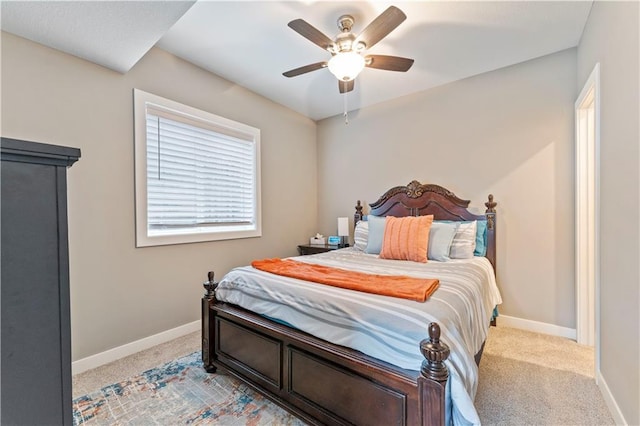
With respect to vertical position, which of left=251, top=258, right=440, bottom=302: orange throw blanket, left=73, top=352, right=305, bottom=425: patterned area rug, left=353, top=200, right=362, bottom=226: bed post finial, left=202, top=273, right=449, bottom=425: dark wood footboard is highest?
left=353, top=200, right=362, bottom=226: bed post finial

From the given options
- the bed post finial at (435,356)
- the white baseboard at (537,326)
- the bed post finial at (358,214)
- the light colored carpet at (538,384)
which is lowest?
the light colored carpet at (538,384)

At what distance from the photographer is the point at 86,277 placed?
2.36 metres

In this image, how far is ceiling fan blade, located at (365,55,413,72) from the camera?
2318 mm

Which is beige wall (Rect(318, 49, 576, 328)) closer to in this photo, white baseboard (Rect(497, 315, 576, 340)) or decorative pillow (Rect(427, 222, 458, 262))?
white baseboard (Rect(497, 315, 576, 340))

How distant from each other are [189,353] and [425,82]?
3735mm

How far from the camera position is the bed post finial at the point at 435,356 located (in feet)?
3.87

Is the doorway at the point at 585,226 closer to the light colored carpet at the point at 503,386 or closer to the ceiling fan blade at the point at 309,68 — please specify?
the light colored carpet at the point at 503,386

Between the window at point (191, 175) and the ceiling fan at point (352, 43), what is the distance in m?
1.33

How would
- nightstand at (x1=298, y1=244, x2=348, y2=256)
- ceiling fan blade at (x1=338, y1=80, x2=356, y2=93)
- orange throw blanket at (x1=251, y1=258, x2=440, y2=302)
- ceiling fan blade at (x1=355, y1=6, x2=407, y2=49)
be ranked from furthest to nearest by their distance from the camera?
1. nightstand at (x1=298, y1=244, x2=348, y2=256)
2. ceiling fan blade at (x1=338, y1=80, x2=356, y2=93)
3. ceiling fan blade at (x1=355, y1=6, x2=407, y2=49)
4. orange throw blanket at (x1=251, y1=258, x2=440, y2=302)

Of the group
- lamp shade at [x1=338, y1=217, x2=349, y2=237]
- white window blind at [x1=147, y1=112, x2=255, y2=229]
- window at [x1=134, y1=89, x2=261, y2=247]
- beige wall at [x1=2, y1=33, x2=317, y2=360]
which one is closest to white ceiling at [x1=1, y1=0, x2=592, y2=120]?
beige wall at [x1=2, y1=33, x2=317, y2=360]

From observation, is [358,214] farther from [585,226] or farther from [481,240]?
[585,226]

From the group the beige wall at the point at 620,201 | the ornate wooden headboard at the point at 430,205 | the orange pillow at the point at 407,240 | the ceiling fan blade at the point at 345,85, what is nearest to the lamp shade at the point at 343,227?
the ornate wooden headboard at the point at 430,205

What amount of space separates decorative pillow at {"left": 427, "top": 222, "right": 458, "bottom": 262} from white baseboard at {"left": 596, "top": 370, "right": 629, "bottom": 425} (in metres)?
1.28

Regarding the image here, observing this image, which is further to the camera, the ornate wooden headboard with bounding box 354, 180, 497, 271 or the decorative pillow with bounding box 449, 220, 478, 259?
the ornate wooden headboard with bounding box 354, 180, 497, 271
